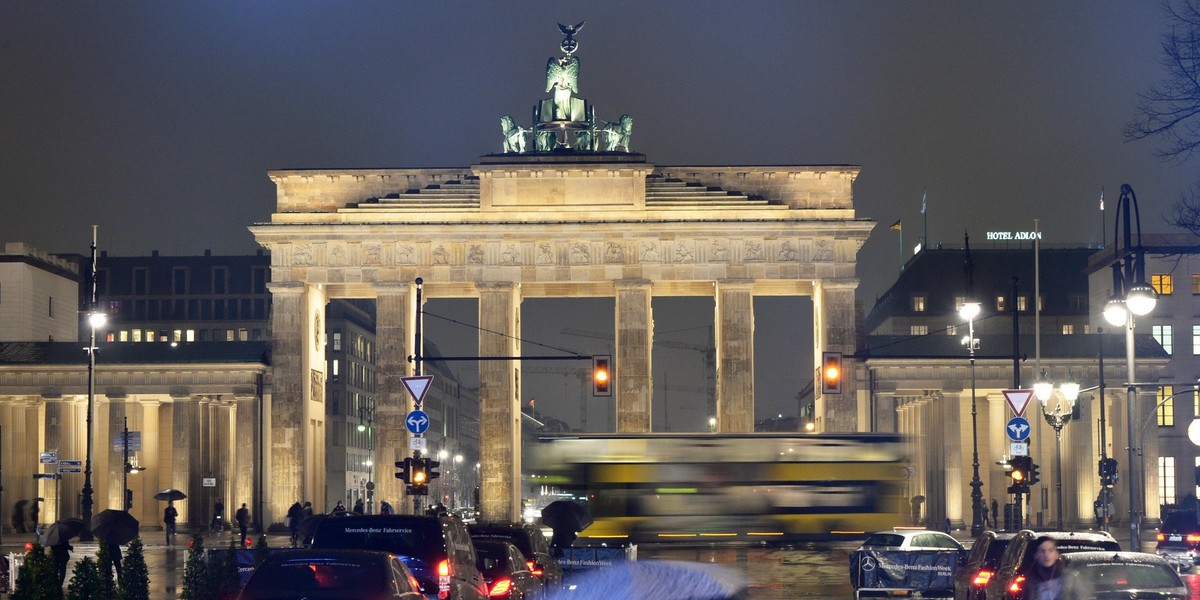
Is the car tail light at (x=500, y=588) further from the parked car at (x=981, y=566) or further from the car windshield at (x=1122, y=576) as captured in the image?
the car windshield at (x=1122, y=576)

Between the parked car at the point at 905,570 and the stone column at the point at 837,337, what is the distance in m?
46.7

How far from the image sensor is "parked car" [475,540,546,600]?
28.9 m

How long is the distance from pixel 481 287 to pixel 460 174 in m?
5.75

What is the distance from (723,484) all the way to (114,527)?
25541mm

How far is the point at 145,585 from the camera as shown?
1249 inches

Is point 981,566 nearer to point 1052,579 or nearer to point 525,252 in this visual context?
point 1052,579

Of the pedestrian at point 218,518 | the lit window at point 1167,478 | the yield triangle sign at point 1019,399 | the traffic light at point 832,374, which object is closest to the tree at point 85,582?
the yield triangle sign at point 1019,399

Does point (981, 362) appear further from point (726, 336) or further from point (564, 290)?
point (564, 290)

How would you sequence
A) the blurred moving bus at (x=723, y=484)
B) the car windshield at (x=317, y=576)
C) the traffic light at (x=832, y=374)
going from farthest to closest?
the traffic light at (x=832, y=374) → the blurred moving bus at (x=723, y=484) → the car windshield at (x=317, y=576)

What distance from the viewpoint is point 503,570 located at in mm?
29328

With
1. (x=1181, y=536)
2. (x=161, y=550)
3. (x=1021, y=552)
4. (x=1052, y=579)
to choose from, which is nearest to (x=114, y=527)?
(x=1021, y=552)

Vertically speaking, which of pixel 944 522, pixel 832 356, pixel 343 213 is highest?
pixel 343 213

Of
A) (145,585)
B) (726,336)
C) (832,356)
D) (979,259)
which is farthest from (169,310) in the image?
(145,585)

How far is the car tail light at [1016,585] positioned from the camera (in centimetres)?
2639
